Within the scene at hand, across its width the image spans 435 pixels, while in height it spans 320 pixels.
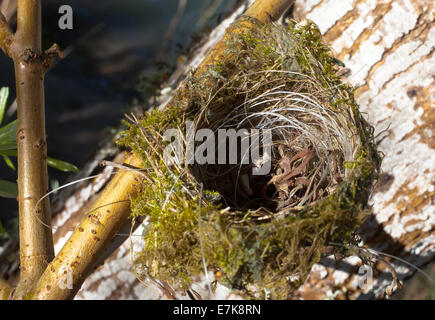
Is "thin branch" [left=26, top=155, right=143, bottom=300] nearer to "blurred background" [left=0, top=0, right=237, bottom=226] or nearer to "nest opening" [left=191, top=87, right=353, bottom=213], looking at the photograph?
"nest opening" [left=191, top=87, right=353, bottom=213]

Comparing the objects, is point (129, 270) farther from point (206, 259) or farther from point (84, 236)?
point (206, 259)

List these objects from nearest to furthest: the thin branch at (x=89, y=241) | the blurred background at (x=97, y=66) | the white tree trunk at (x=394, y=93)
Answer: the thin branch at (x=89, y=241)
the white tree trunk at (x=394, y=93)
the blurred background at (x=97, y=66)

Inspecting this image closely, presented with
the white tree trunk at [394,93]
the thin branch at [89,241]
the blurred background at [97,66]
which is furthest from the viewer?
the blurred background at [97,66]

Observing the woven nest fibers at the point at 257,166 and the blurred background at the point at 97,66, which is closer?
the woven nest fibers at the point at 257,166

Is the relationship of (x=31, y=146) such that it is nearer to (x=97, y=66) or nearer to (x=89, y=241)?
(x=89, y=241)

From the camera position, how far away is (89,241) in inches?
35.4

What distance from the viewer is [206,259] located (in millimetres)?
751

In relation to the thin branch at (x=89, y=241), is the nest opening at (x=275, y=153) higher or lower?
higher
